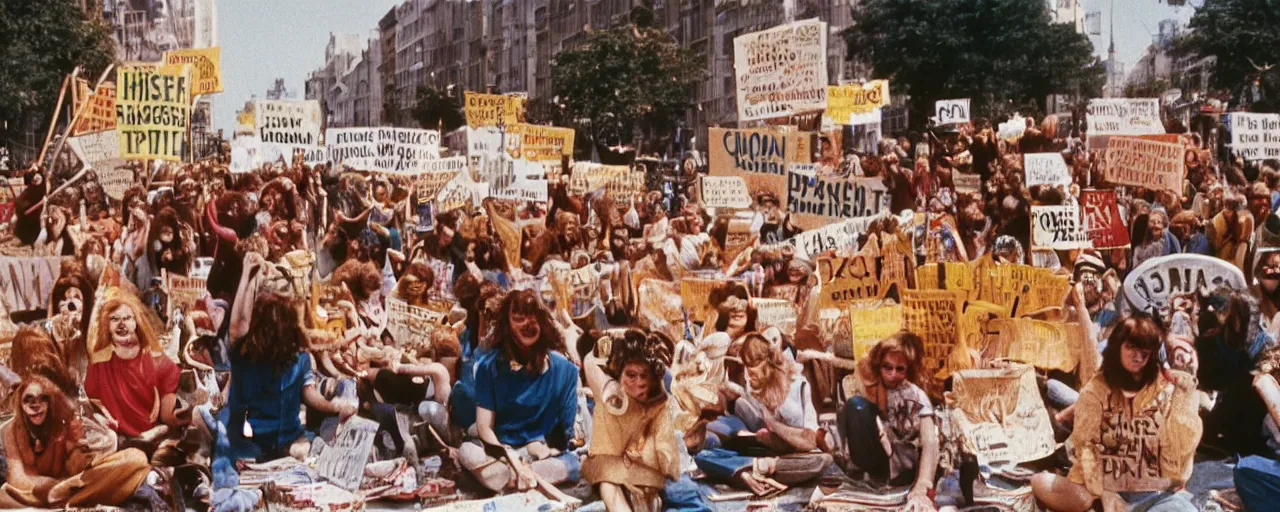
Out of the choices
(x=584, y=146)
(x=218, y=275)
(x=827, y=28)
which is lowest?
(x=218, y=275)

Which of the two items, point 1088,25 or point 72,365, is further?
point 1088,25

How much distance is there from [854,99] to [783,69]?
0.42m

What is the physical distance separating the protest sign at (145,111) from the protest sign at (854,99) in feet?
11.2

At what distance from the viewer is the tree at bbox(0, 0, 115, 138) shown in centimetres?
876

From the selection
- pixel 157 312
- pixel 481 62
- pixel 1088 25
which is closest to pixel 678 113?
pixel 481 62

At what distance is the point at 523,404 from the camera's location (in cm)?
871

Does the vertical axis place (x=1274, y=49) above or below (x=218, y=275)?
above

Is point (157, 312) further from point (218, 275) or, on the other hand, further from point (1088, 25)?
point (1088, 25)

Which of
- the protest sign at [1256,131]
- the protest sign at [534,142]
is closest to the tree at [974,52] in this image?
the protest sign at [1256,131]

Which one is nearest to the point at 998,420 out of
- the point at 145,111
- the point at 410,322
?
the point at 410,322

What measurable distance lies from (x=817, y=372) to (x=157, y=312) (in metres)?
3.41

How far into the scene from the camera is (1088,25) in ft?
30.8

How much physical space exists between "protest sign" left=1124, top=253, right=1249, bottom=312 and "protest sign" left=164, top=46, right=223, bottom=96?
494cm

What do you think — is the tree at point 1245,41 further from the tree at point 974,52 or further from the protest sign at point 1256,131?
the tree at point 974,52
